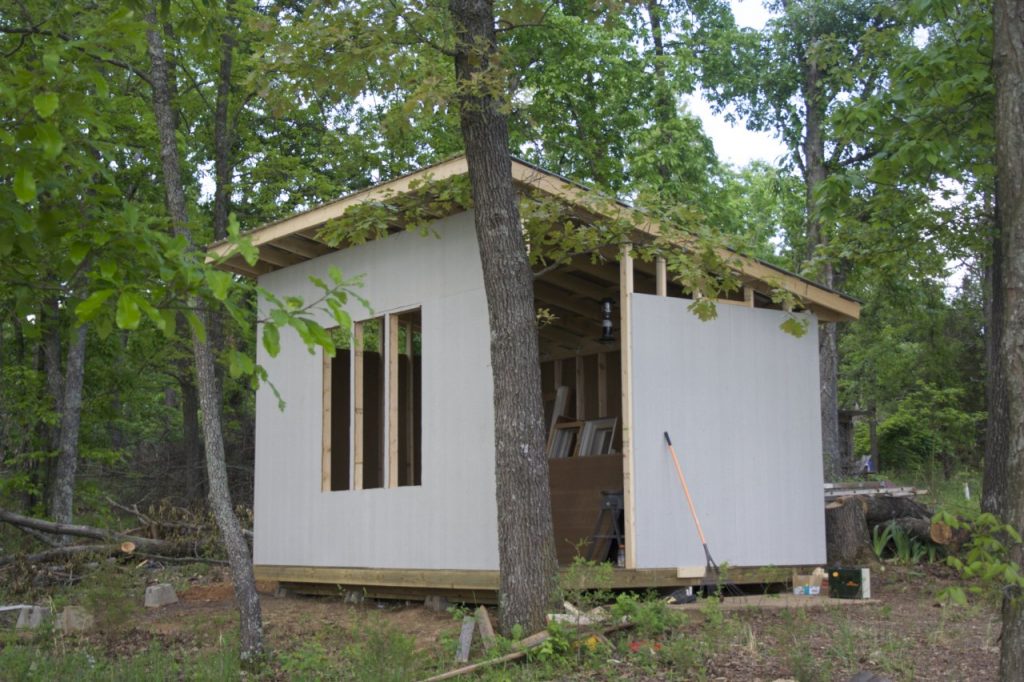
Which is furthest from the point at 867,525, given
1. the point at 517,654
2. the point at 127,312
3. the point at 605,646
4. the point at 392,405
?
the point at 127,312

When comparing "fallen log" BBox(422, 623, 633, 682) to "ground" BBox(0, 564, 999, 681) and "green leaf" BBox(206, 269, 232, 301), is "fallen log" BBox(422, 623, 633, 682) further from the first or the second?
"green leaf" BBox(206, 269, 232, 301)

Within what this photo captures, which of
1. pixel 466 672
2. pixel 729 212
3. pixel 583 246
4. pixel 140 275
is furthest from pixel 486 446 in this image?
pixel 729 212

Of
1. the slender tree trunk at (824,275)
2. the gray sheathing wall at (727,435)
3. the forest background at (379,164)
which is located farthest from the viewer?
the slender tree trunk at (824,275)

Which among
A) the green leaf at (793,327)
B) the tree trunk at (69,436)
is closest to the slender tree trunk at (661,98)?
the green leaf at (793,327)

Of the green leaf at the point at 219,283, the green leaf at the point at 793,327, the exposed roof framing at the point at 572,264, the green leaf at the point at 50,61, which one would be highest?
the exposed roof framing at the point at 572,264

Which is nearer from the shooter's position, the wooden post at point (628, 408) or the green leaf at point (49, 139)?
the green leaf at point (49, 139)

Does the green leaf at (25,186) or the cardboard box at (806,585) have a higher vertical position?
the green leaf at (25,186)

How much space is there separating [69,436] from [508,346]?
10.1m

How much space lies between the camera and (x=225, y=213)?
18.2 metres

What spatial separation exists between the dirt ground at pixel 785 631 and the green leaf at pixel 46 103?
14.3 feet

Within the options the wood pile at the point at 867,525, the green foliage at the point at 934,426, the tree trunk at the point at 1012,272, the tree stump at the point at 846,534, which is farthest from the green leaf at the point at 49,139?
the green foliage at the point at 934,426

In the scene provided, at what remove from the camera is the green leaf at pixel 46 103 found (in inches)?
138

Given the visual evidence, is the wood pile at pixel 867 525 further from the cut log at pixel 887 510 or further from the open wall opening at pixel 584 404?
the open wall opening at pixel 584 404

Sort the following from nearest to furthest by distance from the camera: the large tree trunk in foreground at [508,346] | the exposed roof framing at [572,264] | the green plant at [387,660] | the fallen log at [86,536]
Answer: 1. the green plant at [387,660]
2. the large tree trunk in foreground at [508,346]
3. the exposed roof framing at [572,264]
4. the fallen log at [86,536]
